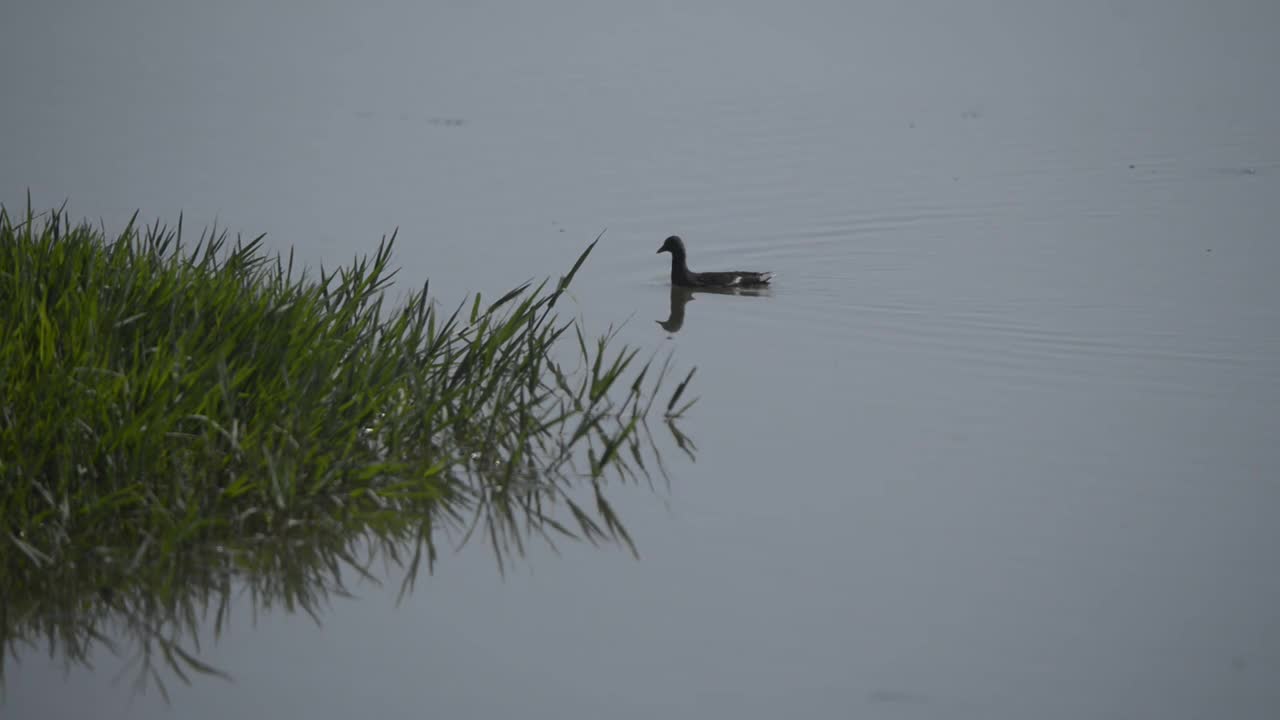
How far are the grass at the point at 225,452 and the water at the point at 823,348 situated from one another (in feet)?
0.95

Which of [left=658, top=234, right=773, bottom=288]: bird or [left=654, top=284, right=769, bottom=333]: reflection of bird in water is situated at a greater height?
[left=658, top=234, right=773, bottom=288]: bird

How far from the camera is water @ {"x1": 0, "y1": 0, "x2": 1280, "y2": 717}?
574cm

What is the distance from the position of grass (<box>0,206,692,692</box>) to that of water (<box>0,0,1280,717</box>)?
289 mm

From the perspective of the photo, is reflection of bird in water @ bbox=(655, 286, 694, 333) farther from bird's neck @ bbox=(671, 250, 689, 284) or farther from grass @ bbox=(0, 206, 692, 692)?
grass @ bbox=(0, 206, 692, 692)

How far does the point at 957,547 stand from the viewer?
695 cm

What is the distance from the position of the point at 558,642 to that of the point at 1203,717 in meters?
2.47

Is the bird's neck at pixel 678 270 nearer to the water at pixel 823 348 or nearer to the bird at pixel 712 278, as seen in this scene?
the bird at pixel 712 278

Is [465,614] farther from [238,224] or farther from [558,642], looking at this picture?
[238,224]

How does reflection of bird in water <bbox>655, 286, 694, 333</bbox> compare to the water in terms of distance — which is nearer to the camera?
the water

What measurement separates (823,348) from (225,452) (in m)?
5.58

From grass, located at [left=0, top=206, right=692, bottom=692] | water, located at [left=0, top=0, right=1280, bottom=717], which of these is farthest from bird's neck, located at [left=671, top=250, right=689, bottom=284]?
grass, located at [left=0, top=206, right=692, bottom=692]

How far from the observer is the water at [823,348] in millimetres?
5742

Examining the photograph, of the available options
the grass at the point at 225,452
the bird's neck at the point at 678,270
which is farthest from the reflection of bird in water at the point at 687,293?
the grass at the point at 225,452

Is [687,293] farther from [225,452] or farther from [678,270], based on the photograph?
[225,452]
